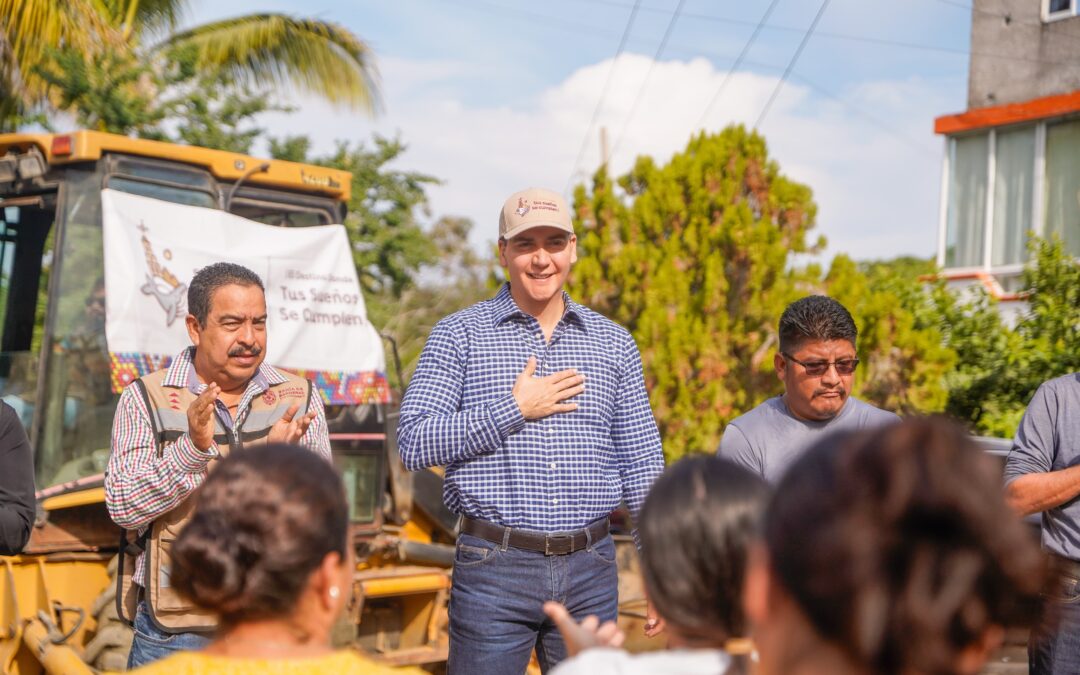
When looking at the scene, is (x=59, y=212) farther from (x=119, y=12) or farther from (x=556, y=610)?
(x=119, y=12)

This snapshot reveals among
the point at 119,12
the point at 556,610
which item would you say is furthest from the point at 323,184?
the point at 119,12

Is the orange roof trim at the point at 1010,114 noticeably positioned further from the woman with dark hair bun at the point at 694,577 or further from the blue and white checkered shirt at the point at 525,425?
the woman with dark hair bun at the point at 694,577

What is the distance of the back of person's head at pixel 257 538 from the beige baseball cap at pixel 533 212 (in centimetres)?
193

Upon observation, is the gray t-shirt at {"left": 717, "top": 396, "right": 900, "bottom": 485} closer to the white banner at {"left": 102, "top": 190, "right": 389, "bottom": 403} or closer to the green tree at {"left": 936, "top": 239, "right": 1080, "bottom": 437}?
the white banner at {"left": 102, "top": 190, "right": 389, "bottom": 403}

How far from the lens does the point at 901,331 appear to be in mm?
9992

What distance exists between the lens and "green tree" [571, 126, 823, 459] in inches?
384

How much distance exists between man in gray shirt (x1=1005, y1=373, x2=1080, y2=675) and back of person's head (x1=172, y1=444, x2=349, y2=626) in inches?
91.9

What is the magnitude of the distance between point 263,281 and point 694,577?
16.2 feet

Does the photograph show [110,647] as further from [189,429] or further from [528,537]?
[528,537]

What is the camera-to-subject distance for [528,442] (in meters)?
3.62

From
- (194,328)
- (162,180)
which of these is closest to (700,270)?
(162,180)

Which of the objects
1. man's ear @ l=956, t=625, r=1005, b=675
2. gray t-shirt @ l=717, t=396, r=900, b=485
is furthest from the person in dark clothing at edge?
man's ear @ l=956, t=625, r=1005, b=675

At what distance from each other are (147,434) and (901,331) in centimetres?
795

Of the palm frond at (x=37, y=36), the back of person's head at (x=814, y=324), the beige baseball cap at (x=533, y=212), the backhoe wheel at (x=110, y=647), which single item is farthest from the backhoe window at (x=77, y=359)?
the palm frond at (x=37, y=36)
